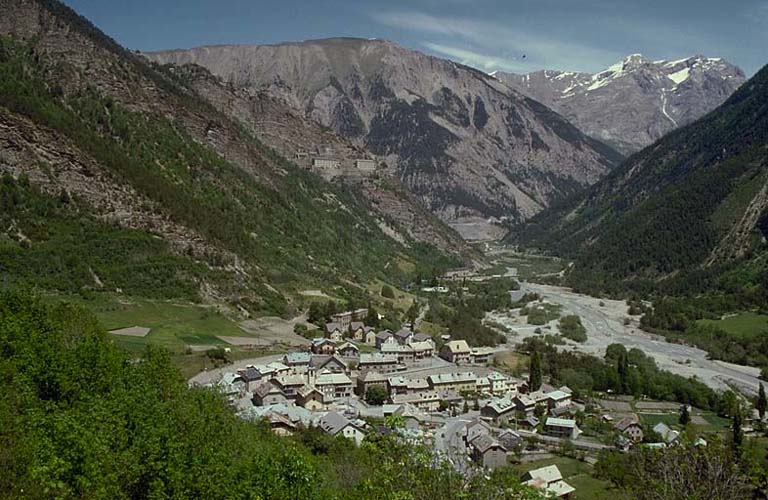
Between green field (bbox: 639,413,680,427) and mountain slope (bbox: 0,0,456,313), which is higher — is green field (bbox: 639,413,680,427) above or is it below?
below

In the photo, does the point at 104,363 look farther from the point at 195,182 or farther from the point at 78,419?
the point at 195,182

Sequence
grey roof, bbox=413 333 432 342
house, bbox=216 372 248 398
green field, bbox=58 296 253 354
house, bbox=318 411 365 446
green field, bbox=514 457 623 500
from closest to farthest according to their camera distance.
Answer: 1. green field, bbox=514 457 623 500
2. house, bbox=318 411 365 446
3. house, bbox=216 372 248 398
4. green field, bbox=58 296 253 354
5. grey roof, bbox=413 333 432 342

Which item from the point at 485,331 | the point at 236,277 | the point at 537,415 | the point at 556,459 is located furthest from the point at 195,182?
the point at 556,459

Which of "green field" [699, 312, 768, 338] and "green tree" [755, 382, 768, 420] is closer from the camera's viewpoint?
"green tree" [755, 382, 768, 420]

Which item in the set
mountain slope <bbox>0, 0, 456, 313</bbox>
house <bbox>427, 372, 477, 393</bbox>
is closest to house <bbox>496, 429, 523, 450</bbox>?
house <bbox>427, 372, 477, 393</bbox>

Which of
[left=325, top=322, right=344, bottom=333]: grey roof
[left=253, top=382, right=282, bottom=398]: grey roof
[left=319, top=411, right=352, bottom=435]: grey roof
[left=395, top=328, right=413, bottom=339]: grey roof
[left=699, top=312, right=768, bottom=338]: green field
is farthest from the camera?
[left=699, top=312, right=768, bottom=338]: green field

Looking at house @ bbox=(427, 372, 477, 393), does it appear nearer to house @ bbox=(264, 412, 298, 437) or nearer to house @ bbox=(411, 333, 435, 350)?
house @ bbox=(411, 333, 435, 350)

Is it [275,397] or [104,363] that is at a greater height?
[104,363]

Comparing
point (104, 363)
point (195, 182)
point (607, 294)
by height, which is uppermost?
point (195, 182)
